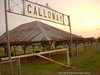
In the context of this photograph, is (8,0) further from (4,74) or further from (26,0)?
(4,74)

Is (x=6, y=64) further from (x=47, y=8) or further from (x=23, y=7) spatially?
(x=47, y=8)

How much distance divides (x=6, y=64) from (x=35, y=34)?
14496 mm

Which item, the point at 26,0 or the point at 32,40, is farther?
the point at 32,40

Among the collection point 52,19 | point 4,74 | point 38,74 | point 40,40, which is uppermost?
point 52,19

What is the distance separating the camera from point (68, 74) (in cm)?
1184

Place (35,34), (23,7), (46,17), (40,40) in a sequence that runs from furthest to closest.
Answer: (35,34) → (40,40) → (46,17) → (23,7)

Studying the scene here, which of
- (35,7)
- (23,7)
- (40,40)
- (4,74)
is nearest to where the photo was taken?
(4,74)

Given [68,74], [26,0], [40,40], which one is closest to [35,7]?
[26,0]

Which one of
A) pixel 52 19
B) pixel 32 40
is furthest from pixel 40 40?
pixel 52 19

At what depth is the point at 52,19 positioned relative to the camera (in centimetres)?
1373

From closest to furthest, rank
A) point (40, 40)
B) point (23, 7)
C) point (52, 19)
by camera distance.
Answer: point (23, 7), point (52, 19), point (40, 40)

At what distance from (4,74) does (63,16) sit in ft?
28.2

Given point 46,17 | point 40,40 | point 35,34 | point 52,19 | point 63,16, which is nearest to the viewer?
point 46,17

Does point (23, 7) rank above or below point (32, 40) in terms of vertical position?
above
